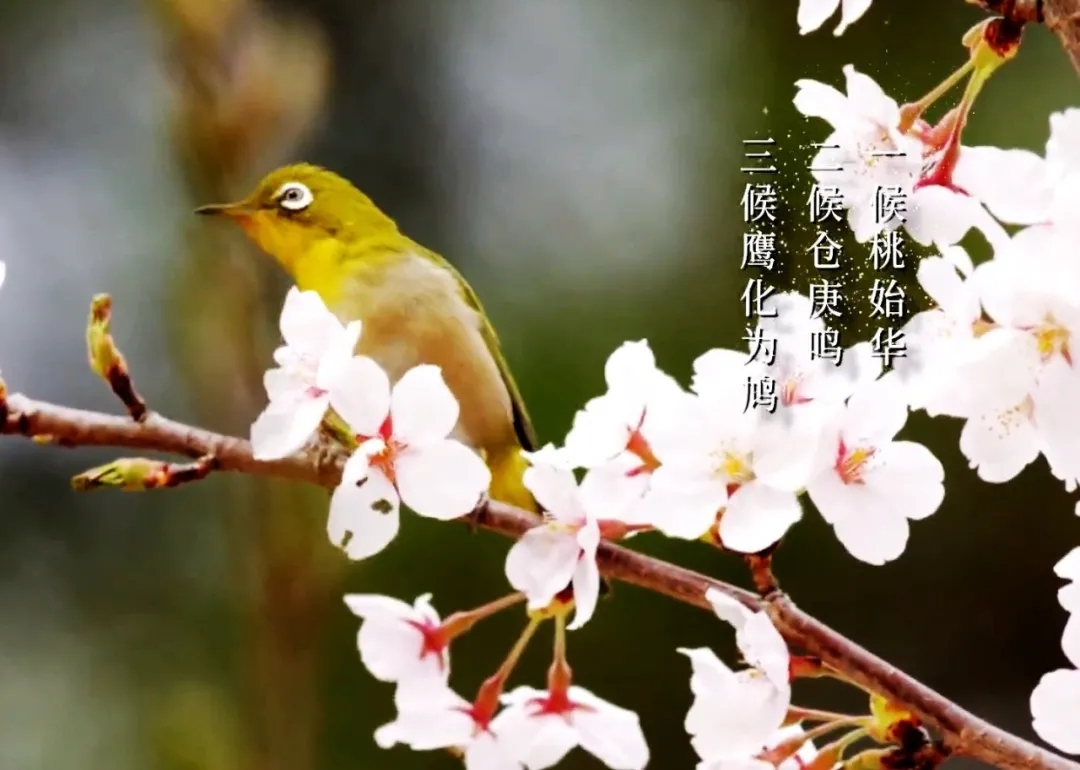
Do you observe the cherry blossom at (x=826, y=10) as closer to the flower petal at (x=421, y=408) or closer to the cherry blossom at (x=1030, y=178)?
the cherry blossom at (x=1030, y=178)

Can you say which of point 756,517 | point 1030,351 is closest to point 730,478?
point 756,517

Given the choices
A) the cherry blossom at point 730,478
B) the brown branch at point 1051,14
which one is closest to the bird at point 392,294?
the cherry blossom at point 730,478

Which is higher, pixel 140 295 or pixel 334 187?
pixel 334 187

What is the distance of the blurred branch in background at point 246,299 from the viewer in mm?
812

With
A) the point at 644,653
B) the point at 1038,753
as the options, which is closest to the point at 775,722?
the point at 1038,753

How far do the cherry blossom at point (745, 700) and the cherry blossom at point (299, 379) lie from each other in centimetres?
18

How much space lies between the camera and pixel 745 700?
414 millimetres

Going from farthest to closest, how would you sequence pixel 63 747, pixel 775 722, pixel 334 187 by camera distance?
pixel 63 747 < pixel 334 187 < pixel 775 722

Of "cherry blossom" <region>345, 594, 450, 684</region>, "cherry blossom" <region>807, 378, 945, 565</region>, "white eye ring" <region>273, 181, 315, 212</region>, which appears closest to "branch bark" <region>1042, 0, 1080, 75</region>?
"cherry blossom" <region>807, 378, 945, 565</region>

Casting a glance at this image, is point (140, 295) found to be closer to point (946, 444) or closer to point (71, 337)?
point (71, 337)

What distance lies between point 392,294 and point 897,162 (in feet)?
1.07

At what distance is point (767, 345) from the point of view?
0.48 m

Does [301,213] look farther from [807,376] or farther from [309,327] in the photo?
[807,376]

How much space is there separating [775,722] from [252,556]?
1.72 feet
